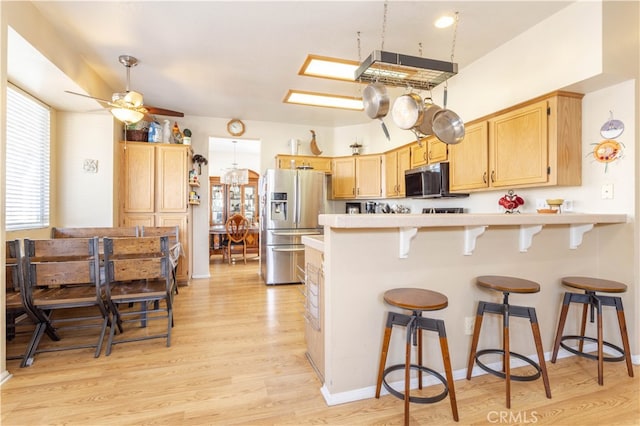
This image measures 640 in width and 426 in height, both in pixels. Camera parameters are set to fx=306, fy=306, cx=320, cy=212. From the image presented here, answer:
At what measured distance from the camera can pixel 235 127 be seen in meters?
5.24

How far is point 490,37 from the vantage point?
276 cm

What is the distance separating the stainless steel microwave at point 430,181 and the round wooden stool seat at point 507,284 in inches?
62.6

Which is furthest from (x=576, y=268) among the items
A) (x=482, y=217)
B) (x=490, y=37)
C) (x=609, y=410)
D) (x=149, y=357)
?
(x=149, y=357)

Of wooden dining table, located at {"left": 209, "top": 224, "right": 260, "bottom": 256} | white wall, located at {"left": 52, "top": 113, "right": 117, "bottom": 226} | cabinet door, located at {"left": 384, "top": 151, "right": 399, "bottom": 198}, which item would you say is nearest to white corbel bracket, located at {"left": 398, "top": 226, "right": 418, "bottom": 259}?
cabinet door, located at {"left": 384, "top": 151, "right": 399, "bottom": 198}

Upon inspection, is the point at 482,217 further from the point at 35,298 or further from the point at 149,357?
the point at 35,298

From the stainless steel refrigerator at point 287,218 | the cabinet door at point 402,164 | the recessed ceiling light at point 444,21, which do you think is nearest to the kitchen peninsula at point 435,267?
the recessed ceiling light at point 444,21

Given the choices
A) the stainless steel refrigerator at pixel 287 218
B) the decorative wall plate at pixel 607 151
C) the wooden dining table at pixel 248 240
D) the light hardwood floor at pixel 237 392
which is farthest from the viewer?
the wooden dining table at pixel 248 240

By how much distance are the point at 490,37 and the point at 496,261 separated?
204 cm

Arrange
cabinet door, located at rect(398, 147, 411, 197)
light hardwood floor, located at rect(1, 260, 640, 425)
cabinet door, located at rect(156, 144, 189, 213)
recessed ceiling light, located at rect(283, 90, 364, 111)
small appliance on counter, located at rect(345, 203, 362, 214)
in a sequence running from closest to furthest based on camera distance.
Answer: light hardwood floor, located at rect(1, 260, 640, 425) → recessed ceiling light, located at rect(283, 90, 364, 111) → cabinet door, located at rect(398, 147, 411, 197) → cabinet door, located at rect(156, 144, 189, 213) → small appliance on counter, located at rect(345, 203, 362, 214)

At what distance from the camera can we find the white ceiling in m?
2.35

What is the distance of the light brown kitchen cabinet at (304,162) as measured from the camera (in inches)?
203

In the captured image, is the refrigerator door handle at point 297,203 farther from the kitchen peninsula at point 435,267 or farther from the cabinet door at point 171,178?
the kitchen peninsula at point 435,267

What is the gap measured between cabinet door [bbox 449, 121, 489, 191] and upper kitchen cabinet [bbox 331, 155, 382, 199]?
Answer: 5.56ft

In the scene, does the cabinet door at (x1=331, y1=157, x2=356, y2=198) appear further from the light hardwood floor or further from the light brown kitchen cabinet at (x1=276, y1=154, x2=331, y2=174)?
the light hardwood floor
